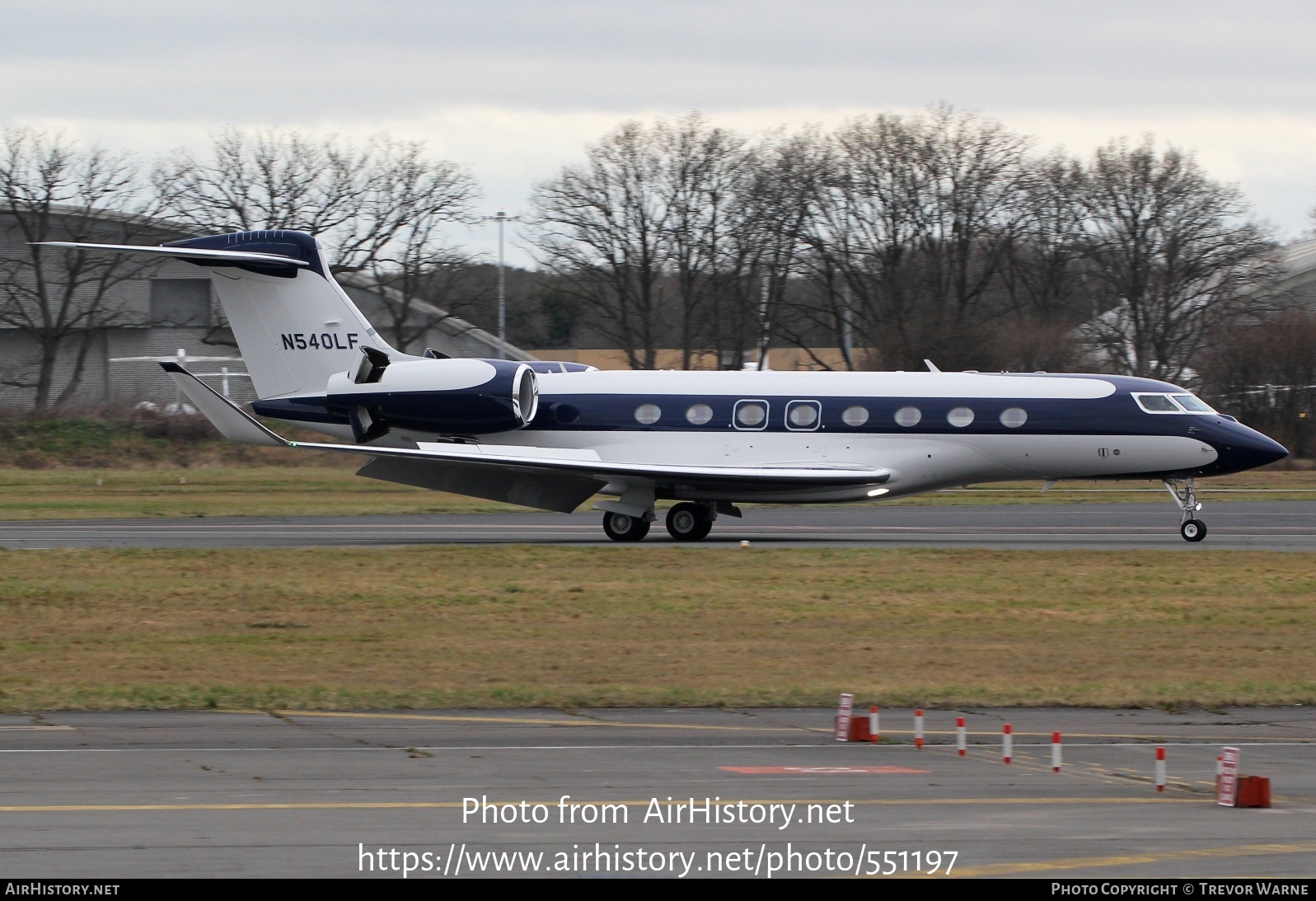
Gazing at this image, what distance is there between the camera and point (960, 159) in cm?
6153

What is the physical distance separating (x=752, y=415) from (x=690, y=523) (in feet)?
7.44

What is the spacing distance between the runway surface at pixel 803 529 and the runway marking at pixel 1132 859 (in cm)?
1836

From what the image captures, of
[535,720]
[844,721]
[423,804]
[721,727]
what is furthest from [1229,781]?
[535,720]

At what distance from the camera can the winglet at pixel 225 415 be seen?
23625mm

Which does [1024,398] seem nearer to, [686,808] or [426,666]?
[426,666]

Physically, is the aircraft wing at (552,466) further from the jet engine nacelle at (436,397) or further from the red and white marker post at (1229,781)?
the red and white marker post at (1229,781)

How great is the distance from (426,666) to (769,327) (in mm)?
46271

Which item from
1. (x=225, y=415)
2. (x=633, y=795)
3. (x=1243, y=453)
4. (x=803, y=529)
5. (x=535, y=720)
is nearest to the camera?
(x=633, y=795)

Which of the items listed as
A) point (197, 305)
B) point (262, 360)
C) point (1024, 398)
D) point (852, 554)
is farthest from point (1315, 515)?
point (197, 305)

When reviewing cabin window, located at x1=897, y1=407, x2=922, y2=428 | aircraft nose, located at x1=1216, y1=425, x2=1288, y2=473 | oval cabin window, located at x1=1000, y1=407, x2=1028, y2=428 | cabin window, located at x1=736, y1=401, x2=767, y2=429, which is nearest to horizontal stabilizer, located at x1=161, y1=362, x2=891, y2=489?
cabin window, located at x1=736, y1=401, x2=767, y2=429

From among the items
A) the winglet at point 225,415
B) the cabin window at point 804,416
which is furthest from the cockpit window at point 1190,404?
the winglet at point 225,415

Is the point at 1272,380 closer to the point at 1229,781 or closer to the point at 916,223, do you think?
the point at 916,223

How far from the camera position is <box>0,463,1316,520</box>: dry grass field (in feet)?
112

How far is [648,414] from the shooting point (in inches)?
1037
